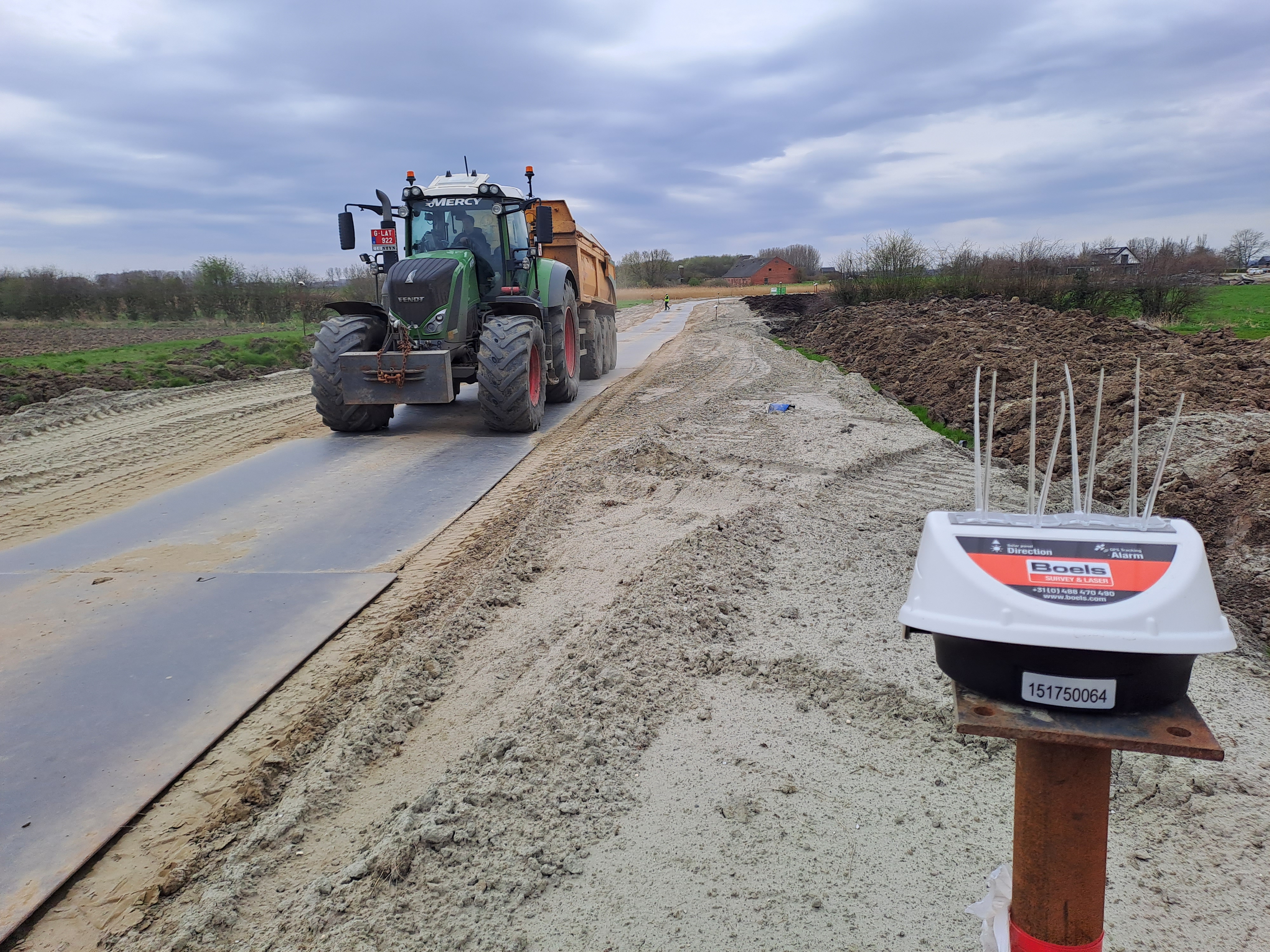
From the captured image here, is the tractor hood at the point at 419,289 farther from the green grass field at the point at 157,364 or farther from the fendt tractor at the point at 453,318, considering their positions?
the green grass field at the point at 157,364

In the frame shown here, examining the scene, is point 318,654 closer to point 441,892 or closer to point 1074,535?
point 441,892

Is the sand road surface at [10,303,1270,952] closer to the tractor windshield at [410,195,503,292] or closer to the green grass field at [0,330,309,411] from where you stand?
the tractor windshield at [410,195,503,292]

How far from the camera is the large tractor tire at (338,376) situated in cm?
953

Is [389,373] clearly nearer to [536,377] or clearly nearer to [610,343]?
[536,377]

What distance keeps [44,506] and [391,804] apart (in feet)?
18.9

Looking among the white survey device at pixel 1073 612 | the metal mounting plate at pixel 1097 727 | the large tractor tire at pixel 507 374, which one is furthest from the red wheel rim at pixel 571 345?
the metal mounting plate at pixel 1097 727

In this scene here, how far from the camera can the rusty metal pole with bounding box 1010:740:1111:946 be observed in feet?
4.69

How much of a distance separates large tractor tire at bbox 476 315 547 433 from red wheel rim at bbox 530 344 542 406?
0.17 m

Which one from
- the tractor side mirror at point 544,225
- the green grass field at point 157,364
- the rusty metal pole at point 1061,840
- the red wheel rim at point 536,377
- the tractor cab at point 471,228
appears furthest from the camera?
the green grass field at point 157,364

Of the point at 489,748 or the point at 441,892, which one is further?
the point at 489,748

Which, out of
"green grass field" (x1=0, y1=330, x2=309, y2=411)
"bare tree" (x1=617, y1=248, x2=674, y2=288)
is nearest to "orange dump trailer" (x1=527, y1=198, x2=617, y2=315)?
"green grass field" (x1=0, y1=330, x2=309, y2=411)

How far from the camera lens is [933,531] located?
149 cm

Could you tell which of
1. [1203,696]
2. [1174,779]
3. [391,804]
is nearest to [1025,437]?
[1203,696]

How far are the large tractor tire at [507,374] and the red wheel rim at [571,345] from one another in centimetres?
260
